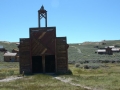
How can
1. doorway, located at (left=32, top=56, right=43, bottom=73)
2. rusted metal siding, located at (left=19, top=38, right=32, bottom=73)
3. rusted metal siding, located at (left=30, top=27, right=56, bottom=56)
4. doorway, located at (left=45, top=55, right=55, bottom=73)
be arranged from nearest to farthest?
rusted metal siding, located at (left=30, top=27, right=56, bottom=56) < rusted metal siding, located at (left=19, top=38, right=32, bottom=73) < doorway, located at (left=45, top=55, right=55, bottom=73) < doorway, located at (left=32, top=56, right=43, bottom=73)

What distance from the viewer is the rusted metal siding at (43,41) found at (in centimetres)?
3003

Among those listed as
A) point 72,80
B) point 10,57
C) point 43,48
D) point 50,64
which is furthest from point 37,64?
point 10,57

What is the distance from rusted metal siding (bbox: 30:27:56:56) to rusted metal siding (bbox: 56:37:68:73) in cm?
76

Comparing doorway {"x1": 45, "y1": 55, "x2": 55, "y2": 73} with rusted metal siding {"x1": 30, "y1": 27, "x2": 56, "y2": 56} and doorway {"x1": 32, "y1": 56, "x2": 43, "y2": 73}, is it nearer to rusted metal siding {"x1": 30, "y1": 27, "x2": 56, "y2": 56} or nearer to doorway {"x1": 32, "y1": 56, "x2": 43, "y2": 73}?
doorway {"x1": 32, "y1": 56, "x2": 43, "y2": 73}

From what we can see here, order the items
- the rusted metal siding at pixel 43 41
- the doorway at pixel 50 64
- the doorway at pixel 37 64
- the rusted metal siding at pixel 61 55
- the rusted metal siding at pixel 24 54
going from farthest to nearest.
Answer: the doorway at pixel 37 64 < the doorway at pixel 50 64 < the rusted metal siding at pixel 24 54 < the rusted metal siding at pixel 61 55 < the rusted metal siding at pixel 43 41

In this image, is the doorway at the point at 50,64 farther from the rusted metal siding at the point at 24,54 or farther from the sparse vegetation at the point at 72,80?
the rusted metal siding at the point at 24,54

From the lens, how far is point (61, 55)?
30.3 meters

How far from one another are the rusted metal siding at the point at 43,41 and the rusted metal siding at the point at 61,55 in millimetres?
755

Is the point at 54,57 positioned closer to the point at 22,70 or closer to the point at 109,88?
the point at 22,70

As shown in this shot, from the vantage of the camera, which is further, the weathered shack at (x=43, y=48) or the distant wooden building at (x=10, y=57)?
A: the distant wooden building at (x=10, y=57)

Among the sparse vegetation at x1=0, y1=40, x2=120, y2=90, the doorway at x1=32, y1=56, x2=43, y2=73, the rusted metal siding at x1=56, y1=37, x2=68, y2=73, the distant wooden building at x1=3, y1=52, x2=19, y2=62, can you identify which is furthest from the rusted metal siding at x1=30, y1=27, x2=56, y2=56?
the distant wooden building at x1=3, y1=52, x2=19, y2=62

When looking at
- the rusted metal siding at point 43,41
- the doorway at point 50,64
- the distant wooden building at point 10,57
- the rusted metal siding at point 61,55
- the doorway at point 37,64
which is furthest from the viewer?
the distant wooden building at point 10,57

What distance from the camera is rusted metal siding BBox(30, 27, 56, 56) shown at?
30.0 metres

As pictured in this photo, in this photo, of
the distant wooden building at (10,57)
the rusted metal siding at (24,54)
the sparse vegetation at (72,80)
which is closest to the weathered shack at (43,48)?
the rusted metal siding at (24,54)
